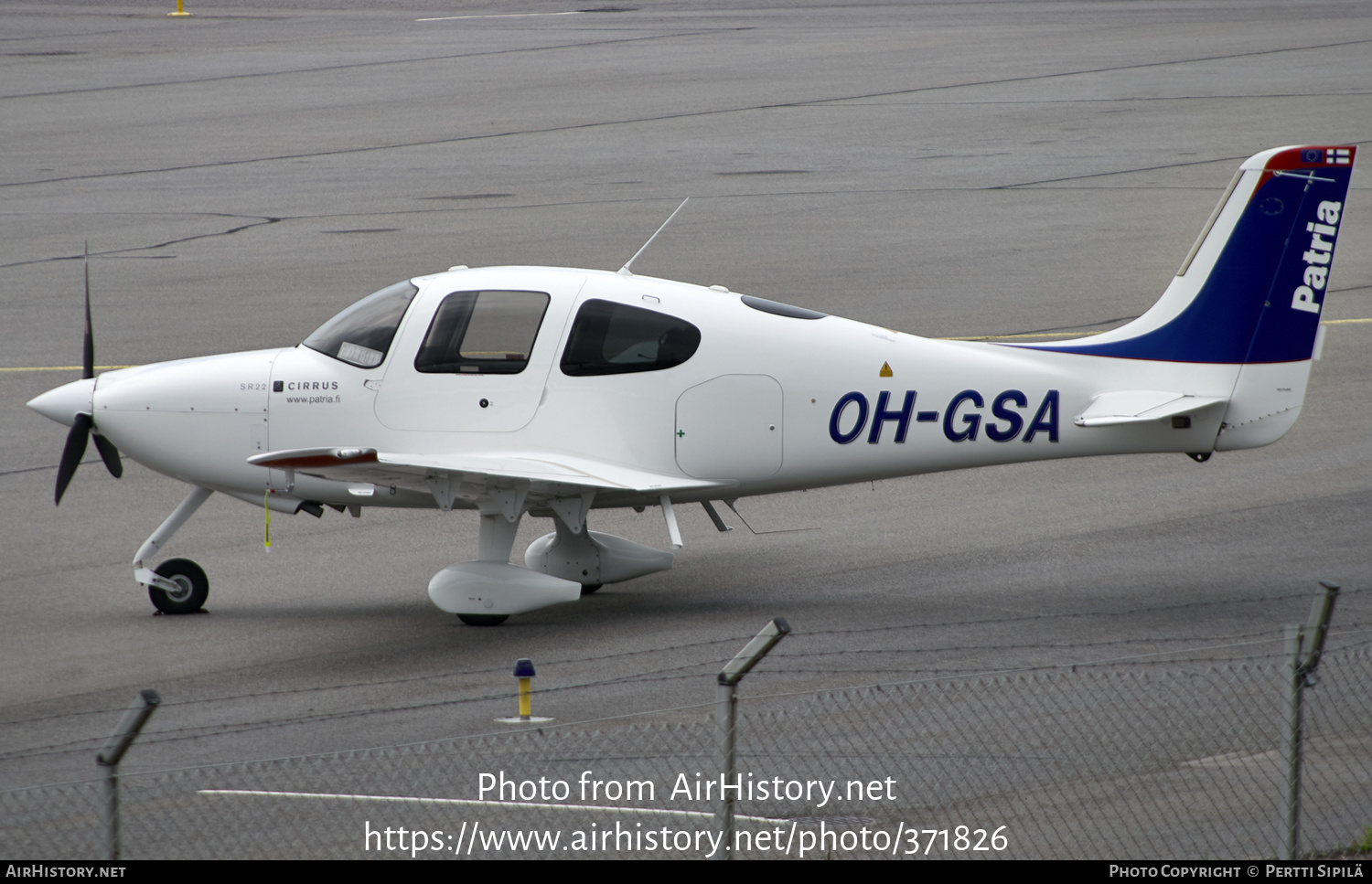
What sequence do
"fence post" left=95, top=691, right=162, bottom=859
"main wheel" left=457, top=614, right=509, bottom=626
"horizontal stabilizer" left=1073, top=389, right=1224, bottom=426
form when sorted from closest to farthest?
"fence post" left=95, top=691, right=162, bottom=859, "horizontal stabilizer" left=1073, top=389, right=1224, bottom=426, "main wheel" left=457, top=614, right=509, bottom=626

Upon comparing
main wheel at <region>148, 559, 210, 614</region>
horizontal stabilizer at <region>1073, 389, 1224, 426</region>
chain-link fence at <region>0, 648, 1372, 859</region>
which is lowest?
main wheel at <region>148, 559, 210, 614</region>

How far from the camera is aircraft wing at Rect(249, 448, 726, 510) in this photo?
36.7 feet

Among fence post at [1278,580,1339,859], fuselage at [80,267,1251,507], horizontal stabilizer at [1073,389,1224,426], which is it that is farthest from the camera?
fuselage at [80,267,1251,507]

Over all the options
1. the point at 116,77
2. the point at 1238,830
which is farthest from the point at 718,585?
the point at 116,77

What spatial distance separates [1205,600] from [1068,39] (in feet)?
136

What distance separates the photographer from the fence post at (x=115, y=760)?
230 inches

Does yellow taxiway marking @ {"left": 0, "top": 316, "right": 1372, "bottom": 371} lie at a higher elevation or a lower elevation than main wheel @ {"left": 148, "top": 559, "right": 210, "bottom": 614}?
higher

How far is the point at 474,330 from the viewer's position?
12.7 meters

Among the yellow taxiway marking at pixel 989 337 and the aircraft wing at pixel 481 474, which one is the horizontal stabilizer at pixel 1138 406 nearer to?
the aircraft wing at pixel 481 474

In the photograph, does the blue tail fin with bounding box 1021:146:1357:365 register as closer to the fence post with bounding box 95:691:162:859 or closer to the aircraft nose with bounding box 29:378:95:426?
the aircraft nose with bounding box 29:378:95:426

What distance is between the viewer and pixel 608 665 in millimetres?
11328

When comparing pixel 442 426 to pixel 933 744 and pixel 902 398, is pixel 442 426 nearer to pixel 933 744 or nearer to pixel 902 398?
pixel 902 398

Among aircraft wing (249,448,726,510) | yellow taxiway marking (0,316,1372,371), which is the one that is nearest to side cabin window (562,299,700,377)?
aircraft wing (249,448,726,510)

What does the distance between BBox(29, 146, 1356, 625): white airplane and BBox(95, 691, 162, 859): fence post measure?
632 centimetres
